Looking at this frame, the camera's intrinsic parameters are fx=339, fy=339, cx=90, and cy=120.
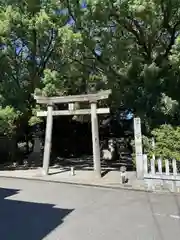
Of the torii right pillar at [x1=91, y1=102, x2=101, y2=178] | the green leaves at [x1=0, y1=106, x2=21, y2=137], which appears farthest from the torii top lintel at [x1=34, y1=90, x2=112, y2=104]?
the green leaves at [x1=0, y1=106, x2=21, y2=137]

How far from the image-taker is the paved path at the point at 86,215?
6.09m

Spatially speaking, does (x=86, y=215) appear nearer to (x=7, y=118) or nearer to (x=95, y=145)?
(x=95, y=145)

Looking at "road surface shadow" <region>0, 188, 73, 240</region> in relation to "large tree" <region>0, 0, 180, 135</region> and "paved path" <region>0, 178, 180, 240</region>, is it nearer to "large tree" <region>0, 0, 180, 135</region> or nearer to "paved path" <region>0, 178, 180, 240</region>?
"paved path" <region>0, 178, 180, 240</region>

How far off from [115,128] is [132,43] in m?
9.09

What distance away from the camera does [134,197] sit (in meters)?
9.47

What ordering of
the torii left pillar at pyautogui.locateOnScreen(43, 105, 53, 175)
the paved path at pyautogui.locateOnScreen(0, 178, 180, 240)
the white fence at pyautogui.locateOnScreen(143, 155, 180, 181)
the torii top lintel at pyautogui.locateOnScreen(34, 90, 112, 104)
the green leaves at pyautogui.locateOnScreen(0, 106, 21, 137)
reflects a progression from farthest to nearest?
the green leaves at pyautogui.locateOnScreen(0, 106, 21, 137) → the torii left pillar at pyautogui.locateOnScreen(43, 105, 53, 175) → the torii top lintel at pyautogui.locateOnScreen(34, 90, 112, 104) → the white fence at pyautogui.locateOnScreen(143, 155, 180, 181) → the paved path at pyautogui.locateOnScreen(0, 178, 180, 240)

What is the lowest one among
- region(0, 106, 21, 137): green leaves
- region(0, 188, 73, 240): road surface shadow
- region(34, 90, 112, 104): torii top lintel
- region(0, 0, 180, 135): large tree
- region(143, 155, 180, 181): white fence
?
region(0, 188, 73, 240): road surface shadow

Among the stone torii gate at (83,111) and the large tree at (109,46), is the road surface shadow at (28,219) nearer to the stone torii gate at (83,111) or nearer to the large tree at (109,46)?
the stone torii gate at (83,111)

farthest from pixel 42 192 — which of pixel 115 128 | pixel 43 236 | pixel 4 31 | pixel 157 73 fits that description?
pixel 115 128

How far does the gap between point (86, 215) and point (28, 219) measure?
1254 mm

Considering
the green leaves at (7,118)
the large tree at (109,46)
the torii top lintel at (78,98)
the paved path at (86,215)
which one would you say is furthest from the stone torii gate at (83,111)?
the paved path at (86,215)

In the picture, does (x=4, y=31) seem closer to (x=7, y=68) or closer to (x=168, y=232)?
(x=7, y=68)

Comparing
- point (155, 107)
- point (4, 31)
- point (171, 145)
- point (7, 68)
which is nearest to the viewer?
point (171, 145)

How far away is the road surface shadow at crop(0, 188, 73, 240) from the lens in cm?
620
